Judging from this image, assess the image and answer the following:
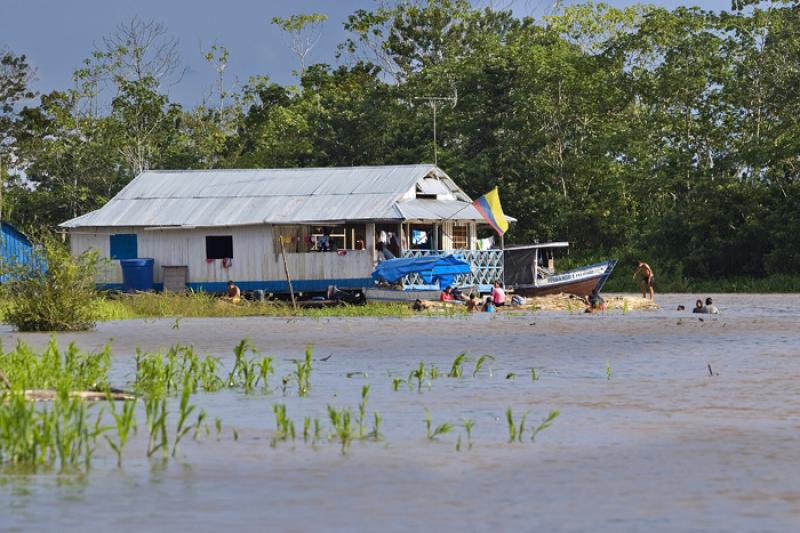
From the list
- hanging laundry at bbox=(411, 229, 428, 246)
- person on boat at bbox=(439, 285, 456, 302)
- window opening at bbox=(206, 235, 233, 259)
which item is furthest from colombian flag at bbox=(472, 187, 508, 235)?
window opening at bbox=(206, 235, 233, 259)

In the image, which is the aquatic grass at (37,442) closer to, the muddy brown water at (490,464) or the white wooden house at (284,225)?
the muddy brown water at (490,464)

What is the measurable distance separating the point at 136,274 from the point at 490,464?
3240 cm

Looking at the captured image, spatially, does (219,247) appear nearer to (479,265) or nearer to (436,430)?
(479,265)

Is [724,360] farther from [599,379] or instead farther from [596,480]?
[596,480]

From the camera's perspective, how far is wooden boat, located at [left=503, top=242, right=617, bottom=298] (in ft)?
127

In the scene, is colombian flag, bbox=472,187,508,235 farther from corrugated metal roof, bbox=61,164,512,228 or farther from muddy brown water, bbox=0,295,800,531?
muddy brown water, bbox=0,295,800,531

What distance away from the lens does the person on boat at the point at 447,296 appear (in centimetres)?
3534

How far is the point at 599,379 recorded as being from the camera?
1616 cm

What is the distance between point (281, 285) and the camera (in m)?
39.6

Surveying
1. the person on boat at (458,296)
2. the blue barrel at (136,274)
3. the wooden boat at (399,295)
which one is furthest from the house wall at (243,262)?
the person on boat at (458,296)

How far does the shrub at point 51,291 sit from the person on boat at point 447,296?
1237 cm

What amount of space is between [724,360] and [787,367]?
4.57ft

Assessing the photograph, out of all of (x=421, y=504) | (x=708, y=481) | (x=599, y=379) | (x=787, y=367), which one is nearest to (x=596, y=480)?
(x=708, y=481)

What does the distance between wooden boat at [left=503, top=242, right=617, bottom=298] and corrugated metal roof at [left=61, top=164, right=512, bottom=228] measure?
8.00 feet
